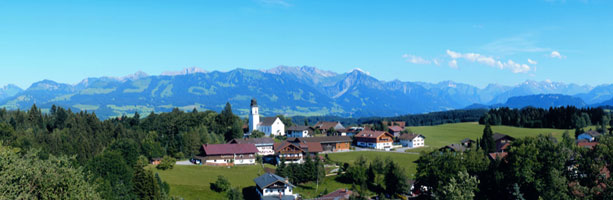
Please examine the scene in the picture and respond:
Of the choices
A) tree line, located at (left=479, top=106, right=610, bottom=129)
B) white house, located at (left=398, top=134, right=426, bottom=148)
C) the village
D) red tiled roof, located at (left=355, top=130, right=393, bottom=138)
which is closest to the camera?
the village

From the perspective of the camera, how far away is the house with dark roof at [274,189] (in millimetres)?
55541

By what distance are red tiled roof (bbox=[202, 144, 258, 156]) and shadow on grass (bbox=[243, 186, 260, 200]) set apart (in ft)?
58.5

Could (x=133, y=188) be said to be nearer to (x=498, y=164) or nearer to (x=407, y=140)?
(x=498, y=164)

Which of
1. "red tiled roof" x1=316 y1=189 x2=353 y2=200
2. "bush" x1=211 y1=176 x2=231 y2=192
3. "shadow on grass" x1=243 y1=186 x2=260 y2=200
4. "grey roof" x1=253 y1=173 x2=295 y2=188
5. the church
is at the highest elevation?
the church

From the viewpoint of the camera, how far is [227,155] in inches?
3068

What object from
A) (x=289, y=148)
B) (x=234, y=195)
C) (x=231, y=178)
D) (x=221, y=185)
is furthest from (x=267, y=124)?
(x=234, y=195)

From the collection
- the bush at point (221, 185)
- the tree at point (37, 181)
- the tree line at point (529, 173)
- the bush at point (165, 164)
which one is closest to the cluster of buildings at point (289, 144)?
the bush at point (165, 164)

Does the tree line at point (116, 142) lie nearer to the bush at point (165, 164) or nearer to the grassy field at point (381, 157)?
the bush at point (165, 164)

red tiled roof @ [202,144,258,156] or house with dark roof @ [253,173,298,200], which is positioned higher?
red tiled roof @ [202,144,258,156]

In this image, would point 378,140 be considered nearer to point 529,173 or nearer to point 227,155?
point 227,155

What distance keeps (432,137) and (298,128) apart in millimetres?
36059

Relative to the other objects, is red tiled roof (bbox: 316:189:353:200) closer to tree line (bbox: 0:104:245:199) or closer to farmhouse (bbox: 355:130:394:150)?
tree line (bbox: 0:104:245:199)

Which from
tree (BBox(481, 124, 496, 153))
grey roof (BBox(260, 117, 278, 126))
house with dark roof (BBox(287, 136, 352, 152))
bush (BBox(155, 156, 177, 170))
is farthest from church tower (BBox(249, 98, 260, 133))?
tree (BBox(481, 124, 496, 153))

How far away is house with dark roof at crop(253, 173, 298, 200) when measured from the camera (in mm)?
55541
